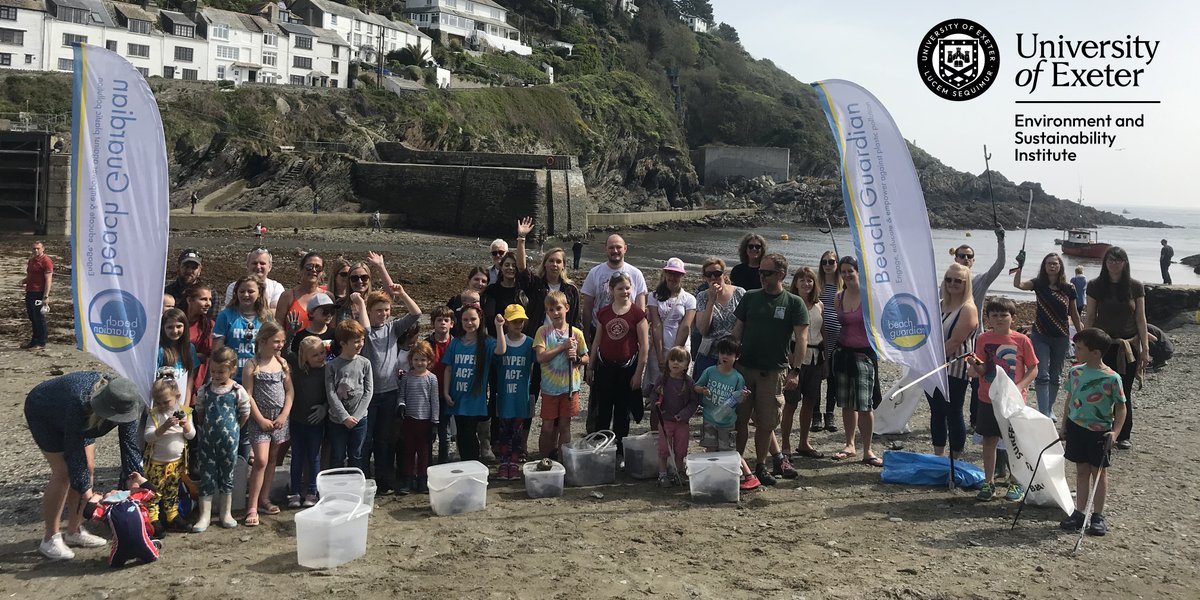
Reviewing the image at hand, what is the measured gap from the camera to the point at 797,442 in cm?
817

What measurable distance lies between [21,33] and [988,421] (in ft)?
210

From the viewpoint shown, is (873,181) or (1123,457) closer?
(873,181)

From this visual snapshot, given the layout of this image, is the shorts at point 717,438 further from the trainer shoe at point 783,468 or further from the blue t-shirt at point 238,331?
the blue t-shirt at point 238,331

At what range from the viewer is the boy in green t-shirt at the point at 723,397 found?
21.4ft

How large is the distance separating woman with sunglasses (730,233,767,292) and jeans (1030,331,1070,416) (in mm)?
2682

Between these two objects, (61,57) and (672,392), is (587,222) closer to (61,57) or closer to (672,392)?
(61,57)

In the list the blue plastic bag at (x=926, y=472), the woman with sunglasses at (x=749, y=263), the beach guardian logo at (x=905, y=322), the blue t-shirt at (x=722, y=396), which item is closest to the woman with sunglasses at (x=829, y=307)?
the woman with sunglasses at (x=749, y=263)

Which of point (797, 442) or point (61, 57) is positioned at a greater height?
point (61, 57)

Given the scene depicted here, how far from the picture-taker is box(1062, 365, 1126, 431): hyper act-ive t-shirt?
554cm

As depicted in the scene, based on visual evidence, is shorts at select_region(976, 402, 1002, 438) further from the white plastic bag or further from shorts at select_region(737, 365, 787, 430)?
shorts at select_region(737, 365, 787, 430)

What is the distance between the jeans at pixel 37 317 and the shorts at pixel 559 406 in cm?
866

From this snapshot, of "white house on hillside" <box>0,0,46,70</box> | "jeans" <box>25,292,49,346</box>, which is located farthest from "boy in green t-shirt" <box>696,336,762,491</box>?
"white house on hillside" <box>0,0,46,70</box>

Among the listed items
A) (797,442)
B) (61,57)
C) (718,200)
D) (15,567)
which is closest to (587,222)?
(718,200)

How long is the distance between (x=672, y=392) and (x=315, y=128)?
54.5 metres
